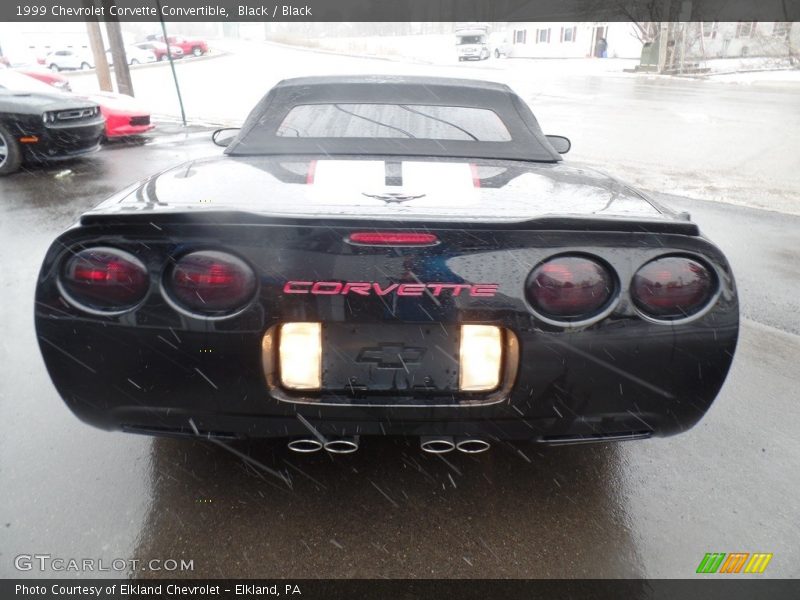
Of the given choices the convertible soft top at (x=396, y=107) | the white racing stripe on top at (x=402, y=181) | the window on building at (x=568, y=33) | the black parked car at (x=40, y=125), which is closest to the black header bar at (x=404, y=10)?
the window on building at (x=568, y=33)

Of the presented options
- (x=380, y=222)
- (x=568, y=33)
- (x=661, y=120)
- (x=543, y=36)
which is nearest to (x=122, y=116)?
(x=380, y=222)

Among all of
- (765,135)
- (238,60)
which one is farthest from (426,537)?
(238,60)

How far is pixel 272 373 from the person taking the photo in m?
1.76

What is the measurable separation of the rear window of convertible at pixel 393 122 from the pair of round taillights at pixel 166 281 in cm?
132

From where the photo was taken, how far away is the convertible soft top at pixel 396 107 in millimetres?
2717

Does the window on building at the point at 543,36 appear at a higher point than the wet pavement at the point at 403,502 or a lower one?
lower

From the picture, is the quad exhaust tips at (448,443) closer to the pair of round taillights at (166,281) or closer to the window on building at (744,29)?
the pair of round taillights at (166,281)

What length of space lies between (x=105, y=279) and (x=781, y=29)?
Result: 48.4 m

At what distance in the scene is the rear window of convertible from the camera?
9.36 ft

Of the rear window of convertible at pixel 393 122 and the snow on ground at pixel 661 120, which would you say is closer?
the rear window of convertible at pixel 393 122

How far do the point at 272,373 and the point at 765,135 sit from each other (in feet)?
42.1

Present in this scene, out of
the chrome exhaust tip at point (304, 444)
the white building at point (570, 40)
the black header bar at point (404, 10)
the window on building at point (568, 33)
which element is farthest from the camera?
the window on building at point (568, 33)

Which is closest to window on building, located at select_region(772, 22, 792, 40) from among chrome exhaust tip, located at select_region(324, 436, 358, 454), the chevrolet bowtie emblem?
the chevrolet bowtie emblem

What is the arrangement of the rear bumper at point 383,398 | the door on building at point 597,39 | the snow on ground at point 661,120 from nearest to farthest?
the rear bumper at point 383,398 < the snow on ground at point 661,120 < the door on building at point 597,39
